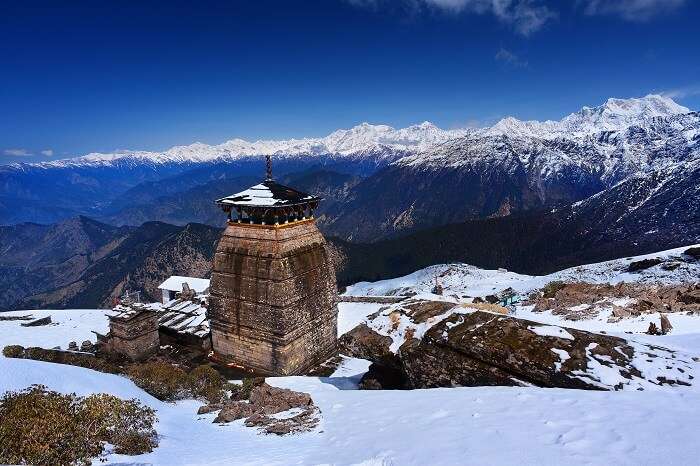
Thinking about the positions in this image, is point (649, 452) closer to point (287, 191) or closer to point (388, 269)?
point (287, 191)

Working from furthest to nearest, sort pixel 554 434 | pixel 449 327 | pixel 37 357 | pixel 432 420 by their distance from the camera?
pixel 37 357
pixel 449 327
pixel 432 420
pixel 554 434

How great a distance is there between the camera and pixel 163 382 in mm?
17375

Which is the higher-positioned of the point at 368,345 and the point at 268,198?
the point at 268,198

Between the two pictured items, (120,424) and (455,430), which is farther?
(120,424)

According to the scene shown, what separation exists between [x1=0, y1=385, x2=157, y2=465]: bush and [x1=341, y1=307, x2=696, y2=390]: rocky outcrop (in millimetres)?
8182

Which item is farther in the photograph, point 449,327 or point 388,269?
point 388,269

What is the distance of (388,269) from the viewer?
18288 centimetres

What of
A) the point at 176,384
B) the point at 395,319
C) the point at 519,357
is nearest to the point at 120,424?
the point at 176,384

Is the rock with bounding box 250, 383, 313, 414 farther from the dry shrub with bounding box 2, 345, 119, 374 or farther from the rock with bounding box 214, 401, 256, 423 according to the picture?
the dry shrub with bounding box 2, 345, 119, 374

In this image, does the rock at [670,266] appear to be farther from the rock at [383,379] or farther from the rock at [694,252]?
the rock at [383,379]

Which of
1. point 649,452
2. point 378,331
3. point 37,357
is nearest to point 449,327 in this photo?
point 378,331

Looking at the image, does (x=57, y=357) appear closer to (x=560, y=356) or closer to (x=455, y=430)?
(x=455, y=430)

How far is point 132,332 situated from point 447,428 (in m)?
22.0

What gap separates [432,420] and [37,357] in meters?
22.2
